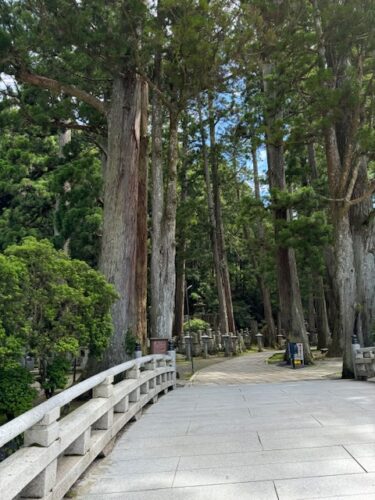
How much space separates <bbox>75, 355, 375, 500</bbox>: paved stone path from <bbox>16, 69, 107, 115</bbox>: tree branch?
8116 millimetres

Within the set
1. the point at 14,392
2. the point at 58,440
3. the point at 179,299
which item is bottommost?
the point at 58,440

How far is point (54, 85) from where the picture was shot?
38.7 ft

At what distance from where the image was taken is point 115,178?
1163 centimetres

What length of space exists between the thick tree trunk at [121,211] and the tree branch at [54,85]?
Answer: 0.50 m

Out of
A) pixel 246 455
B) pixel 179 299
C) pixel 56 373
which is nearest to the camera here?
pixel 246 455

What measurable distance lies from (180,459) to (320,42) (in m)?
11.2

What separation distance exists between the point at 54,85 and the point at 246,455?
10117 millimetres

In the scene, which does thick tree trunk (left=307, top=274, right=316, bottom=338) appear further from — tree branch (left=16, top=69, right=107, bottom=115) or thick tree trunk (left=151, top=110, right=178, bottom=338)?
tree branch (left=16, top=69, right=107, bottom=115)

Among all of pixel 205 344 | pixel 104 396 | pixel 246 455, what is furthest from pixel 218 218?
pixel 246 455

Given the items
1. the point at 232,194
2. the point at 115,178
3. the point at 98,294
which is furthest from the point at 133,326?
the point at 232,194

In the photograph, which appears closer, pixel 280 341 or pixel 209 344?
pixel 209 344

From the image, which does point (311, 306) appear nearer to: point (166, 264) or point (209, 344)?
point (209, 344)

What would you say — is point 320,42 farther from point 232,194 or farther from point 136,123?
point 232,194

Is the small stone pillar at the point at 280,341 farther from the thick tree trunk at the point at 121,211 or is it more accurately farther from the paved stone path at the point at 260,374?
the thick tree trunk at the point at 121,211
